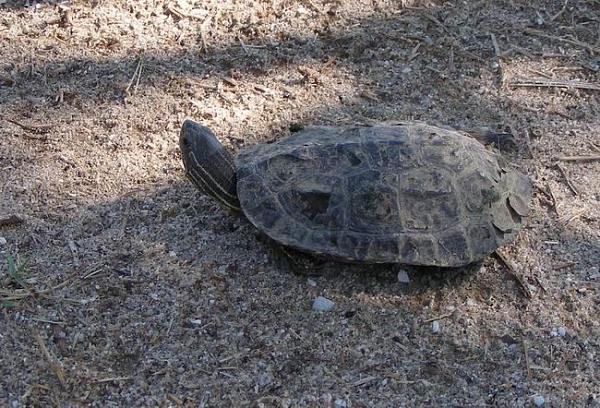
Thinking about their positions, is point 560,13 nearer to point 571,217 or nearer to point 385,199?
point 571,217

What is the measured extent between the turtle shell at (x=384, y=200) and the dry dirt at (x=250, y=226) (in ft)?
0.78

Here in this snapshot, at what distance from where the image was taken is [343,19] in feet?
16.8

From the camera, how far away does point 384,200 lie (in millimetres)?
3396

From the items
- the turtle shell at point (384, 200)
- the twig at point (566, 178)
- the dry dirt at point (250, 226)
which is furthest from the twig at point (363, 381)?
the twig at point (566, 178)

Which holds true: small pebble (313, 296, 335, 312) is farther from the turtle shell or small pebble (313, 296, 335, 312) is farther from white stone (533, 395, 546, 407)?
white stone (533, 395, 546, 407)

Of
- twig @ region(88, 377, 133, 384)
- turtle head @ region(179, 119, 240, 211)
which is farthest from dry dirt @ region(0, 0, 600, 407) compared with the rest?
turtle head @ region(179, 119, 240, 211)

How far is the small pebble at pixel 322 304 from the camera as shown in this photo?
3428mm

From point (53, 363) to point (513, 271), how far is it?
7.07ft

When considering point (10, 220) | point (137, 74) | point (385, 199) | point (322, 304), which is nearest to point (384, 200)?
point (385, 199)

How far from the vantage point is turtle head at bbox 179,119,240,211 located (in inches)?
145

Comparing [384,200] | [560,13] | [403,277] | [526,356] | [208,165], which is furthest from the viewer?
[560,13]

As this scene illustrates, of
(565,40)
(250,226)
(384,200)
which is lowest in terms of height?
(250,226)

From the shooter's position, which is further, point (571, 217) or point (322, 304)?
point (571, 217)

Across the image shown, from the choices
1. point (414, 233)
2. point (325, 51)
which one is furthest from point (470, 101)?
point (414, 233)
